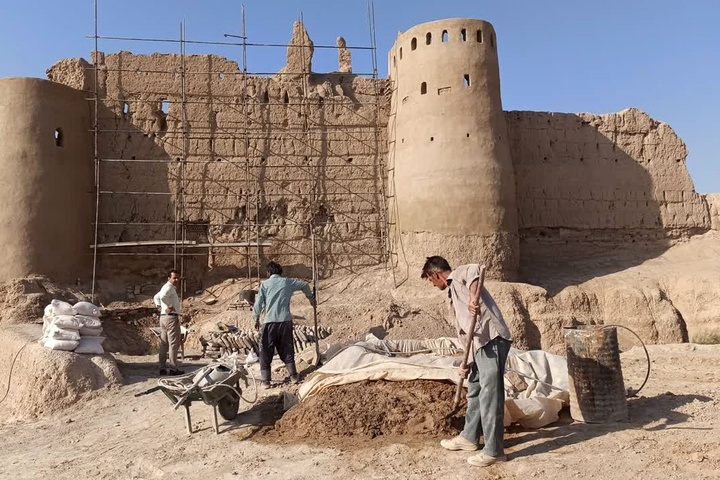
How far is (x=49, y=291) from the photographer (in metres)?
11.9

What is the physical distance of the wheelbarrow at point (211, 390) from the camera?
494cm

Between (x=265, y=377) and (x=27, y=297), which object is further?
(x=27, y=297)

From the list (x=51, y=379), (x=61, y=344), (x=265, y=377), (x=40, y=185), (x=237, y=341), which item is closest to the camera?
(x=265, y=377)

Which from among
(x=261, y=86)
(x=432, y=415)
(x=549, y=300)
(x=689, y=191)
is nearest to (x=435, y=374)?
(x=432, y=415)

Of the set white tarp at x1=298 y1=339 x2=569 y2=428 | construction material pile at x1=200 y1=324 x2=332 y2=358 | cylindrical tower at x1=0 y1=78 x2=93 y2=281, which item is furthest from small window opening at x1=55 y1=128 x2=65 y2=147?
white tarp at x1=298 y1=339 x2=569 y2=428

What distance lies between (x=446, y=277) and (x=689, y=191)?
509 inches

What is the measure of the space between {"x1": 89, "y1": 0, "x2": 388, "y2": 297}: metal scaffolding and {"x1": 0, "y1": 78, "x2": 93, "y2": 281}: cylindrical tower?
0.45 m

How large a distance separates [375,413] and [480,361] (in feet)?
3.29

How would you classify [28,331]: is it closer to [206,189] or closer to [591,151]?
[206,189]

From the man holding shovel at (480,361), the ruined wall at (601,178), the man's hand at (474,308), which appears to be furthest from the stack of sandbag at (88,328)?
the ruined wall at (601,178)

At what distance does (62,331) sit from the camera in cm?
683

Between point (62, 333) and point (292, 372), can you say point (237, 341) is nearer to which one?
point (62, 333)

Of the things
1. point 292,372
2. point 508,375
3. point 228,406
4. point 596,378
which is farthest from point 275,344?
point 596,378

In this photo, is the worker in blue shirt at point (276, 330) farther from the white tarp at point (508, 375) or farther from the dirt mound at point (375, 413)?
the dirt mound at point (375, 413)
